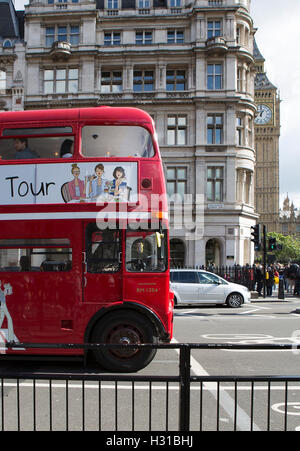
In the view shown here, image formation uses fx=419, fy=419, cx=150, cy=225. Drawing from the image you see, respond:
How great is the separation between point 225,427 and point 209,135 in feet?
93.3

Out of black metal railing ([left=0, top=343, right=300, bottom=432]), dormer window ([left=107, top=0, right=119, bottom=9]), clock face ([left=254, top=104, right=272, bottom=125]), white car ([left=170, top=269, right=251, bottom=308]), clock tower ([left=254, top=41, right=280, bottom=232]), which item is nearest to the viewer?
black metal railing ([left=0, top=343, right=300, bottom=432])

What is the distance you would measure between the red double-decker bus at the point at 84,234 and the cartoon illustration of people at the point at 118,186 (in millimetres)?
17

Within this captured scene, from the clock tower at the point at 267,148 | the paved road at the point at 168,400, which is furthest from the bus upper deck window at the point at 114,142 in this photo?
the clock tower at the point at 267,148

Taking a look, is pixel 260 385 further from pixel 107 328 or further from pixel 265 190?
pixel 265 190

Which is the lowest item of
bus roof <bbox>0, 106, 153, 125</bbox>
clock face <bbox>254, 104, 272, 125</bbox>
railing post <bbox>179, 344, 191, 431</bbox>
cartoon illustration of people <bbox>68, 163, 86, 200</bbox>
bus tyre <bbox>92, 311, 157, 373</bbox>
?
bus tyre <bbox>92, 311, 157, 373</bbox>

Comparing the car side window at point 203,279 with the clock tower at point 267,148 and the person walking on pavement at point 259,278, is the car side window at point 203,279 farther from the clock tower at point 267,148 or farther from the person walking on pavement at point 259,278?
the clock tower at point 267,148

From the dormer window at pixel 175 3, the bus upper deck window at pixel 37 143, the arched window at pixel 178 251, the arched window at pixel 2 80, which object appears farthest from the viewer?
the dormer window at pixel 175 3

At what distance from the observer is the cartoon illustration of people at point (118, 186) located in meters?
7.21

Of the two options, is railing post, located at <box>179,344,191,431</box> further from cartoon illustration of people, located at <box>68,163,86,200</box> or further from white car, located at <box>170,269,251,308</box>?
white car, located at <box>170,269,251,308</box>

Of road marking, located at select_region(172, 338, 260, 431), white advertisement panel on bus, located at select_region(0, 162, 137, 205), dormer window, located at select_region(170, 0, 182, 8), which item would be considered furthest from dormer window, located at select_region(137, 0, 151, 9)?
road marking, located at select_region(172, 338, 260, 431)

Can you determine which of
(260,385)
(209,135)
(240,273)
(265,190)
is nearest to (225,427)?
(260,385)

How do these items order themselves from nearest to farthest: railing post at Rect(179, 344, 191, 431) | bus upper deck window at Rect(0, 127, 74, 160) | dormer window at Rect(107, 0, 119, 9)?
railing post at Rect(179, 344, 191, 431) → bus upper deck window at Rect(0, 127, 74, 160) → dormer window at Rect(107, 0, 119, 9)

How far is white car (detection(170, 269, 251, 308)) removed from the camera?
53.2ft

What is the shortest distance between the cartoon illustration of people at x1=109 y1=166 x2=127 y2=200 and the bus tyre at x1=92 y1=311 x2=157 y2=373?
199 cm
